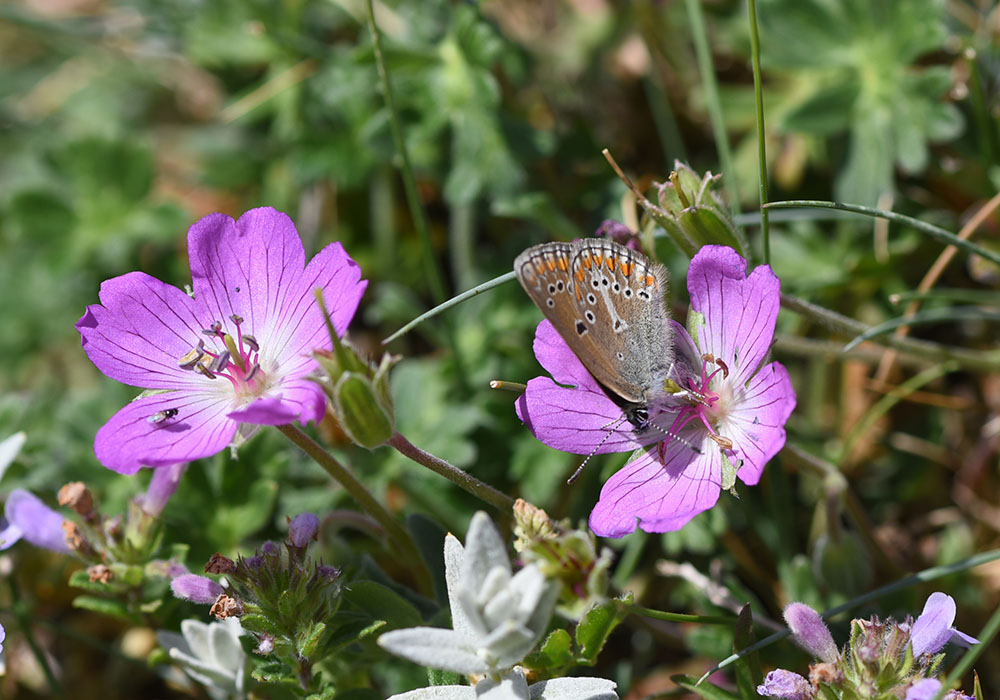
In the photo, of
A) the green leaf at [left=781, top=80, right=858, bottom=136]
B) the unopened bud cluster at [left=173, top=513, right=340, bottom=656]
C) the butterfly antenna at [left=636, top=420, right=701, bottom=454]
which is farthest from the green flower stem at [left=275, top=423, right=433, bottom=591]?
the green leaf at [left=781, top=80, right=858, bottom=136]

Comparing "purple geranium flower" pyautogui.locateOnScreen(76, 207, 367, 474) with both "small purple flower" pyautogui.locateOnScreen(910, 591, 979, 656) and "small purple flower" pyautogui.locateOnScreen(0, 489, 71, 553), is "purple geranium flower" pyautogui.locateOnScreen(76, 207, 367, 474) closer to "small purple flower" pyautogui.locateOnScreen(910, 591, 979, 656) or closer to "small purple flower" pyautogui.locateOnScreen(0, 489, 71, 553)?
"small purple flower" pyautogui.locateOnScreen(0, 489, 71, 553)

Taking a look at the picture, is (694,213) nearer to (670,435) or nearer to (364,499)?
(670,435)

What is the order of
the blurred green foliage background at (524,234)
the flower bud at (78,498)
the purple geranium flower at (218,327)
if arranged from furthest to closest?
the blurred green foliage background at (524,234) < the flower bud at (78,498) < the purple geranium flower at (218,327)

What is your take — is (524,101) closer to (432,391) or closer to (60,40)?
(432,391)

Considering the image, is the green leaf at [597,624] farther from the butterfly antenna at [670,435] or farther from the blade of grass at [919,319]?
the blade of grass at [919,319]

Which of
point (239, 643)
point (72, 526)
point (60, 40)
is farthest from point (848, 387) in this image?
point (60, 40)

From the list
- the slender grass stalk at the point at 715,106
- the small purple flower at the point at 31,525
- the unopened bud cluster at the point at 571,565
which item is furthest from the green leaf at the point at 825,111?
the small purple flower at the point at 31,525
